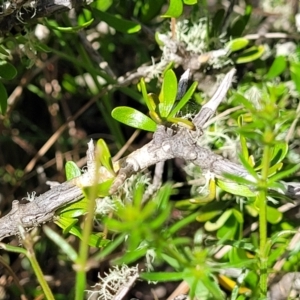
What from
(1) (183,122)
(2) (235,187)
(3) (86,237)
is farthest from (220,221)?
(3) (86,237)

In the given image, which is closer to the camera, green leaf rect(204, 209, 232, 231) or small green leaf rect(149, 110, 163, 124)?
small green leaf rect(149, 110, 163, 124)

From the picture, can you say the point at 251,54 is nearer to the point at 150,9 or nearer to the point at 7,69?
the point at 150,9

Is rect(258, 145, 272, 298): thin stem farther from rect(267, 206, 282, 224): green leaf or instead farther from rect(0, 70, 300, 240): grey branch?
rect(267, 206, 282, 224): green leaf

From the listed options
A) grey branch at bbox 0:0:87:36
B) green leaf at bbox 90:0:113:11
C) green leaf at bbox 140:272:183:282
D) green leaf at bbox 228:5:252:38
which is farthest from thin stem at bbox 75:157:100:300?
green leaf at bbox 228:5:252:38

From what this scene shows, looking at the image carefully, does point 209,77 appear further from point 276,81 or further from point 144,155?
point 144,155

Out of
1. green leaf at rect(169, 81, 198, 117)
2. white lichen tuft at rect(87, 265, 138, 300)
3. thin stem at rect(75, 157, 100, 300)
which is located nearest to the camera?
thin stem at rect(75, 157, 100, 300)

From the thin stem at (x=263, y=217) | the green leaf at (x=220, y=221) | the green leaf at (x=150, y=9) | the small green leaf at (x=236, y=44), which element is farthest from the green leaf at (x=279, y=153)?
the green leaf at (x=150, y=9)

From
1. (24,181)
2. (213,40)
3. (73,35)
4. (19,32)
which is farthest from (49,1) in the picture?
(24,181)
